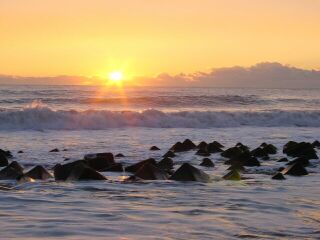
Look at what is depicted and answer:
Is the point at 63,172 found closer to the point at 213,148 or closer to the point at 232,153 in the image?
the point at 232,153

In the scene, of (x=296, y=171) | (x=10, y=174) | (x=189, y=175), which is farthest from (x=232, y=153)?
(x=10, y=174)

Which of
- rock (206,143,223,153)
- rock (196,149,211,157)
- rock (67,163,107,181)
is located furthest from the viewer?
rock (206,143,223,153)

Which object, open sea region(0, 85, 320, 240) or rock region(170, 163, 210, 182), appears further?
rock region(170, 163, 210, 182)

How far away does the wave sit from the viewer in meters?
26.8

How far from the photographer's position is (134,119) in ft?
95.9

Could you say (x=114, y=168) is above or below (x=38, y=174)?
below

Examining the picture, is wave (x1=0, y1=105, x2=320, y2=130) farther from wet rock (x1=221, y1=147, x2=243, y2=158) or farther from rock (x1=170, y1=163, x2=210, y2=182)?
rock (x1=170, y1=163, x2=210, y2=182)

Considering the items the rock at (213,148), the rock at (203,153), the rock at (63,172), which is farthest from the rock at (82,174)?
the rock at (213,148)

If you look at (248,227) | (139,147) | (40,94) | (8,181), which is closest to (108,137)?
(139,147)

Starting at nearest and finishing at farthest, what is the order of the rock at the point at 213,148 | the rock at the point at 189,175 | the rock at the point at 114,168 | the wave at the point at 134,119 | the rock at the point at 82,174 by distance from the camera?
the rock at the point at 82,174, the rock at the point at 189,175, the rock at the point at 114,168, the rock at the point at 213,148, the wave at the point at 134,119

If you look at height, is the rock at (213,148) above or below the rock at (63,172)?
below

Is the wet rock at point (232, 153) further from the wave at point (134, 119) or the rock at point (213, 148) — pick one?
the wave at point (134, 119)

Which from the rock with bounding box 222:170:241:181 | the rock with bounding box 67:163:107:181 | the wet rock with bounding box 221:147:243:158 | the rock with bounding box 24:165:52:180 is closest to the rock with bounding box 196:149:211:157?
the wet rock with bounding box 221:147:243:158

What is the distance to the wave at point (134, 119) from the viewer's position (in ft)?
87.9
